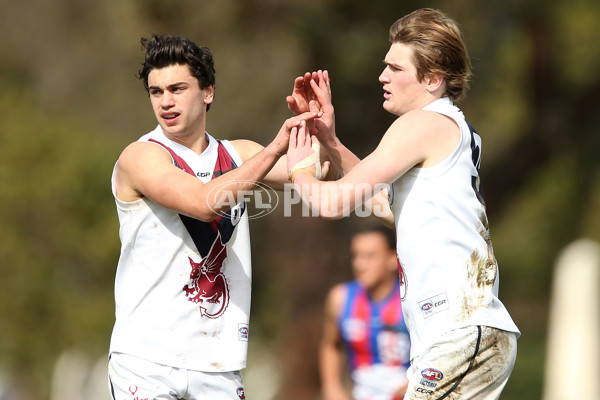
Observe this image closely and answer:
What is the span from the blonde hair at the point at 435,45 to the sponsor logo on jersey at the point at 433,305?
99 cm

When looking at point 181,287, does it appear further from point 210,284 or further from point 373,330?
point 373,330

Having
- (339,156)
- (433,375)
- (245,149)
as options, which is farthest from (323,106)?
(433,375)

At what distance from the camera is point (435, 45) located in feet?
13.4

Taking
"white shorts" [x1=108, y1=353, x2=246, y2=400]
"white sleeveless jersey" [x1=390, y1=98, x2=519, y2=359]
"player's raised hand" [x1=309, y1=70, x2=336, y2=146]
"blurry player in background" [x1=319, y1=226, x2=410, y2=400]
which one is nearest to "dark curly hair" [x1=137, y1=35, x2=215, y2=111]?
"player's raised hand" [x1=309, y1=70, x2=336, y2=146]

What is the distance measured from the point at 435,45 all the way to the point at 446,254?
93cm

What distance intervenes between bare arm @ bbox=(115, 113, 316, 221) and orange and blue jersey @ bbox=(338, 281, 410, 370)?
8.76 ft

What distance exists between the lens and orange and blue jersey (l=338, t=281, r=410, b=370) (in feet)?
21.9

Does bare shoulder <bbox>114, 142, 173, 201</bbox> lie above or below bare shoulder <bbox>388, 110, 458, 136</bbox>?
below

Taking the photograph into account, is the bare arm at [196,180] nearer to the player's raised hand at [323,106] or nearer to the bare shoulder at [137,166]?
the bare shoulder at [137,166]

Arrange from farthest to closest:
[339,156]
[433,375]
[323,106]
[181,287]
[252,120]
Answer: [252,120], [339,156], [323,106], [181,287], [433,375]

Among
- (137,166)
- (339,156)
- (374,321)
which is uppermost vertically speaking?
(339,156)

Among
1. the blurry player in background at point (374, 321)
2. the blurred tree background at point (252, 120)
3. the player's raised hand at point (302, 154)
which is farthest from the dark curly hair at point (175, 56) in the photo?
the blurred tree background at point (252, 120)

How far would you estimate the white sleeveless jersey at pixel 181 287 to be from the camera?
4.43 metres

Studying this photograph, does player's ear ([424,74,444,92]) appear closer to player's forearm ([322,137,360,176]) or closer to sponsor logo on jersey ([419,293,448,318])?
player's forearm ([322,137,360,176])
